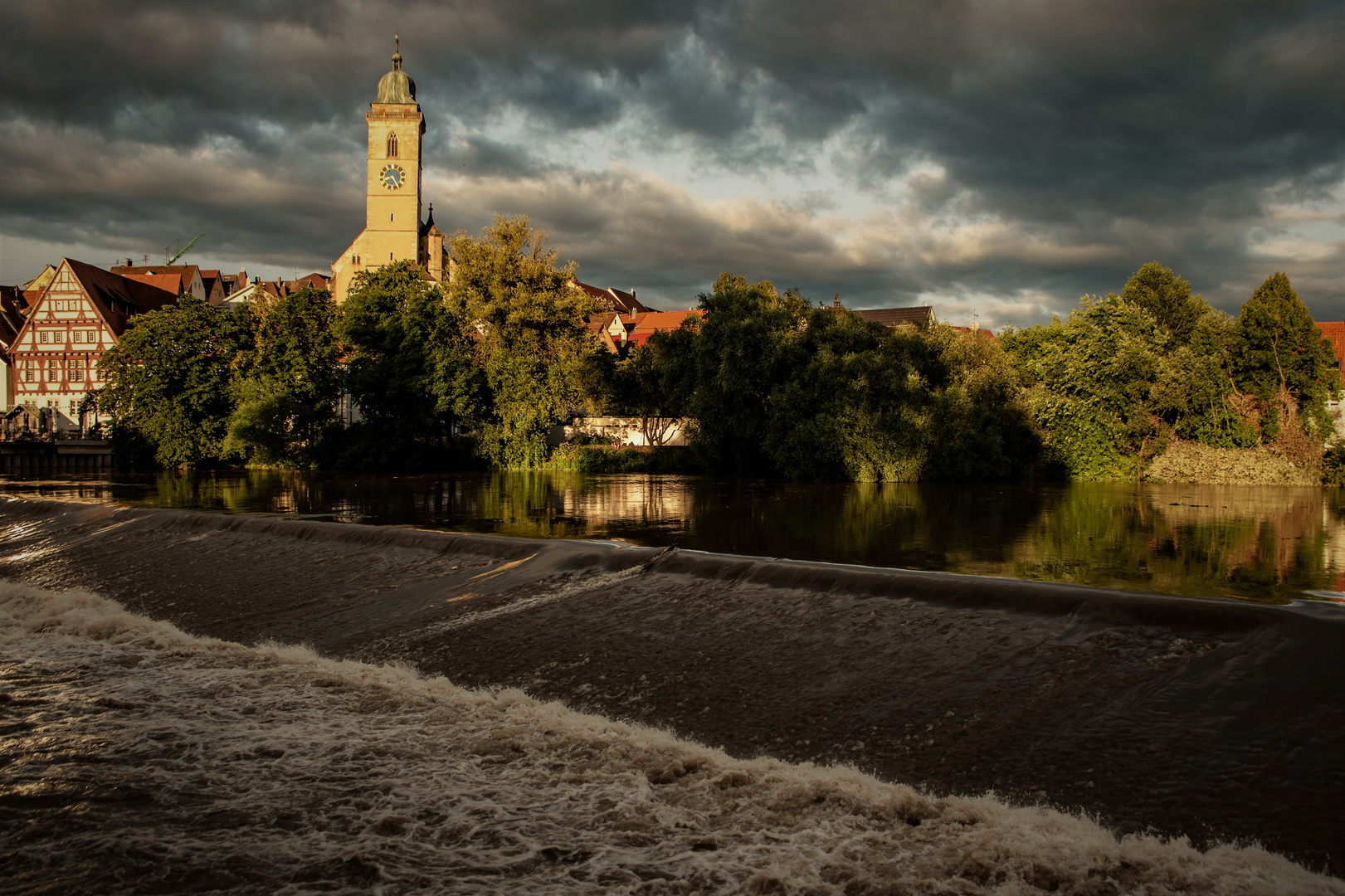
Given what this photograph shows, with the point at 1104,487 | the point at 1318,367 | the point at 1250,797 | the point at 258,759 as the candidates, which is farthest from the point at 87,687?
the point at 1318,367

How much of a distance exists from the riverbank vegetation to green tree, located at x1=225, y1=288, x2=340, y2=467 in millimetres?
110

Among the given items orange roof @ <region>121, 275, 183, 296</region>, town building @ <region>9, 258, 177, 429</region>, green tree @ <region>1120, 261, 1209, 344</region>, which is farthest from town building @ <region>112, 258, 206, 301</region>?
green tree @ <region>1120, 261, 1209, 344</region>

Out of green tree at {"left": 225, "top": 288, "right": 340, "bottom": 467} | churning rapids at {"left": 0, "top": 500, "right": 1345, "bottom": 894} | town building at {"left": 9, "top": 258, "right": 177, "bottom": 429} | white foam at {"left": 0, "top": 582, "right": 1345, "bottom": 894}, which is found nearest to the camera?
white foam at {"left": 0, "top": 582, "right": 1345, "bottom": 894}

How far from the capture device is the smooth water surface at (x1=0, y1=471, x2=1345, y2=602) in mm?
13164

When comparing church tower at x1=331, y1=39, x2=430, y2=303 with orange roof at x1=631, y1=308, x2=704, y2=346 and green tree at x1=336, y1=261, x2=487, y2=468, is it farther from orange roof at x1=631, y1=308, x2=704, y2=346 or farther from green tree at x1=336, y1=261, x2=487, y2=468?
green tree at x1=336, y1=261, x2=487, y2=468

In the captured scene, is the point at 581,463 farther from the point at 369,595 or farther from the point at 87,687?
the point at 87,687

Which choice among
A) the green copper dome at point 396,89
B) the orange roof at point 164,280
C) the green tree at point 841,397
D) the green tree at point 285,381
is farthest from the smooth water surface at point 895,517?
the orange roof at point 164,280

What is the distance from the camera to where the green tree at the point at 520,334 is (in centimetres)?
4144

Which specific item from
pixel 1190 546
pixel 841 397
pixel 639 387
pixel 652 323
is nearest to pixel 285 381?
pixel 639 387

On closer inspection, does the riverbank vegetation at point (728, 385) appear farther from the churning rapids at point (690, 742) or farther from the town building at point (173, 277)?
the town building at point (173, 277)

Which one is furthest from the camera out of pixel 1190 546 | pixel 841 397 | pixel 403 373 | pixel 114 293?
pixel 114 293

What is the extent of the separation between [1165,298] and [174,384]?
175 ft

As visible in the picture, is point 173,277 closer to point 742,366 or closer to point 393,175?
point 393,175

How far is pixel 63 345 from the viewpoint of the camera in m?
70.3
